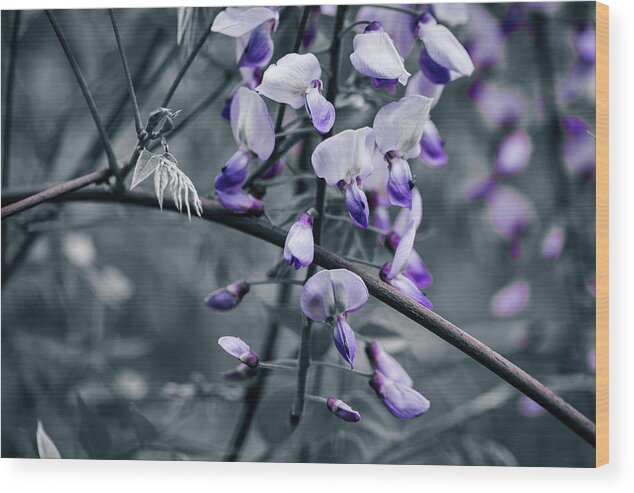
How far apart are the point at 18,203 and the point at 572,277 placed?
0.79 metres

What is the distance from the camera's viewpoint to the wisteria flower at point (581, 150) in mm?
1278

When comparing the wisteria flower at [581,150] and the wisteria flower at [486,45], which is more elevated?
the wisteria flower at [486,45]

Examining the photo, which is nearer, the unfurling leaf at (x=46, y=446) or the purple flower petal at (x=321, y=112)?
the purple flower petal at (x=321, y=112)

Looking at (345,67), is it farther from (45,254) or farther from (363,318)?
(45,254)

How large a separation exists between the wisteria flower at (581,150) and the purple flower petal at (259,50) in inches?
17.1

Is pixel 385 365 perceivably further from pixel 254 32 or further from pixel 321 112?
pixel 254 32

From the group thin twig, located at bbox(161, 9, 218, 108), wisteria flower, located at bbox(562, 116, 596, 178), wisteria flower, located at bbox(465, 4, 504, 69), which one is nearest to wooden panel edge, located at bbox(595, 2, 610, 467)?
wisteria flower, located at bbox(562, 116, 596, 178)

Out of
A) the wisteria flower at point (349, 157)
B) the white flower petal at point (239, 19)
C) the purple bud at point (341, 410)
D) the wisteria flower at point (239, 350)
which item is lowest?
the purple bud at point (341, 410)

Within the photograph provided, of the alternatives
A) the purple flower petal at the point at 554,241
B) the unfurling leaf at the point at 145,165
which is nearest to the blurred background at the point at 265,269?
the purple flower petal at the point at 554,241

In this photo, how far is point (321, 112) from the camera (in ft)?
3.90

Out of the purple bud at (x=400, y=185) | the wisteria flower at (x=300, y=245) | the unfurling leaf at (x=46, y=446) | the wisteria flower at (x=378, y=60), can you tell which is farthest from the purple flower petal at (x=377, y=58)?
the unfurling leaf at (x=46, y=446)

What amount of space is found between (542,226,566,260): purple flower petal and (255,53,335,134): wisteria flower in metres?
0.35

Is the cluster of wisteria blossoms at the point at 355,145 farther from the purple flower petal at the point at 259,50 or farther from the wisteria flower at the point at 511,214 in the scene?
the wisteria flower at the point at 511,214

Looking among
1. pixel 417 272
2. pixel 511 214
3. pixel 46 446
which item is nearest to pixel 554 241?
pixel 511 214
